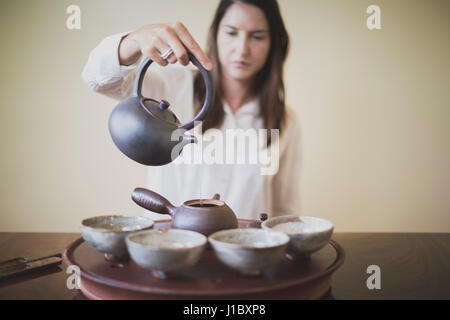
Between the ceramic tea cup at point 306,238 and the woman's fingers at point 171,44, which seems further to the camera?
the woman's fingers at point 171,44

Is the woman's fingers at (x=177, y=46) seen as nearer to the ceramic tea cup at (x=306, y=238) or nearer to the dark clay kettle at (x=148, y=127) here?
the dark clay kettle at (x=148, y=127)

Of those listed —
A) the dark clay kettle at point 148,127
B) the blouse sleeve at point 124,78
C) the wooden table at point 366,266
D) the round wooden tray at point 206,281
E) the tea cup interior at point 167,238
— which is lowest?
the wooden table at point 366,266

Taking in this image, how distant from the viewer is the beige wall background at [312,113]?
2508 mm

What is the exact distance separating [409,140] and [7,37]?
290 centimetres

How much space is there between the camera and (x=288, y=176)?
6.89 ft

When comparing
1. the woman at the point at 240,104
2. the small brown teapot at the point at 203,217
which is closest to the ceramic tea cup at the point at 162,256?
the small brown teapot at the point at 203,217

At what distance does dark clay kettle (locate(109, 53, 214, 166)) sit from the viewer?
87 cm

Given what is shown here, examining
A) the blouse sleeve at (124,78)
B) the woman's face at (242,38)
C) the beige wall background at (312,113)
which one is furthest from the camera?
the beige wall background at (312,113)

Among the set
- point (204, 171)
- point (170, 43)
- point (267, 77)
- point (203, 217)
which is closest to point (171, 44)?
point (170, 43)

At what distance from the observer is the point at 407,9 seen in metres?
2.71

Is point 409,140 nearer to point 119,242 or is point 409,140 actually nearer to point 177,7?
point 177,7

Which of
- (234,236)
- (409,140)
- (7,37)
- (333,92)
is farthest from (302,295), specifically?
(7,37)

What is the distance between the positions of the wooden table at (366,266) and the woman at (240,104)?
0.61 metres

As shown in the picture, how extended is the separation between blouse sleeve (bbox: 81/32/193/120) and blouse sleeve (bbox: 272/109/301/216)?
593mm
